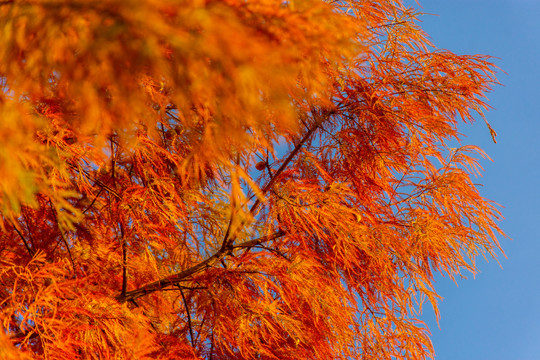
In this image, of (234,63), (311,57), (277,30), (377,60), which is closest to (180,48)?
(234,63)

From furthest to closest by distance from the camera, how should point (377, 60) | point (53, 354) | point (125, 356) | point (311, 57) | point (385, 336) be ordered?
point (385, 336) < point (377, 60) < point (125, 356) < point (53, 354) < point (311, 57)

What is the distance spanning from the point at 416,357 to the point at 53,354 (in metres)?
1.94

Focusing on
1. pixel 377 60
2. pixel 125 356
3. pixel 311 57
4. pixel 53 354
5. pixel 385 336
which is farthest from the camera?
pixel 385 336

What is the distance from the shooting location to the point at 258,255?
2385 millimetres

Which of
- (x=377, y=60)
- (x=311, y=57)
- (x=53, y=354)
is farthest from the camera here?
(x=377, y=60)

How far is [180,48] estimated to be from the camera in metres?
0.70

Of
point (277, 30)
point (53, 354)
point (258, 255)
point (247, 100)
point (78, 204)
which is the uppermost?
point (78, 204)

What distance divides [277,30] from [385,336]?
2.38m

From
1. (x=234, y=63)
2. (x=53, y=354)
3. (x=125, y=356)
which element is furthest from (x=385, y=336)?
(x=234, y=63)

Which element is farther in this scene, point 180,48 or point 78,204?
point 78,204

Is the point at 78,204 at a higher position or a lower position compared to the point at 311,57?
higher

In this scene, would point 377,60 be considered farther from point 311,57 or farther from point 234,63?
point 234,63

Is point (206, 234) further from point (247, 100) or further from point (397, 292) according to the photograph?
point (247, 100)

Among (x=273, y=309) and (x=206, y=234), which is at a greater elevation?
(x=206, y=234)
